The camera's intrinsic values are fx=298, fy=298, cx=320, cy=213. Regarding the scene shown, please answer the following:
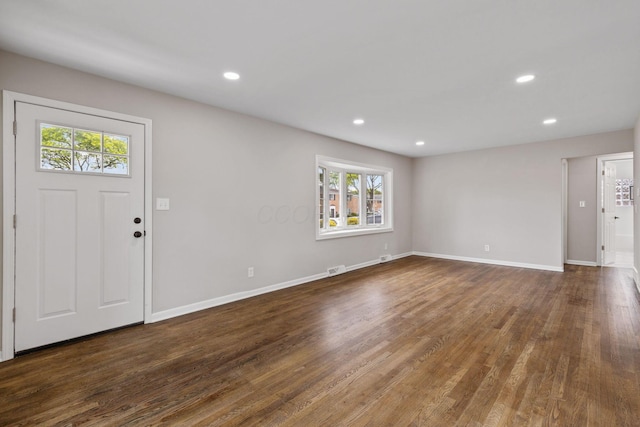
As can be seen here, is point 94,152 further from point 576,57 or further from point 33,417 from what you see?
point 576,57

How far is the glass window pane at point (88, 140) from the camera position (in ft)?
8.79

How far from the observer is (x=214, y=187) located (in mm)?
3590

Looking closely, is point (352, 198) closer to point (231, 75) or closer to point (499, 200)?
point (499, 200)

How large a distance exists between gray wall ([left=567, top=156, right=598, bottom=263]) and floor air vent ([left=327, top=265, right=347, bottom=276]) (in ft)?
15.6

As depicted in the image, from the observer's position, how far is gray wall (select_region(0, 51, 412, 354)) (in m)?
2.82

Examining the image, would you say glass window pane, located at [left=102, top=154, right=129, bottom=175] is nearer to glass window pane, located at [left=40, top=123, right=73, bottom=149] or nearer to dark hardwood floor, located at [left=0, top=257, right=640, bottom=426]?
glass window pane, located at [left=40, top=123, right=73, bottom=149]

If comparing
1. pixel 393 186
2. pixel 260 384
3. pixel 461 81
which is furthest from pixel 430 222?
pixel 260 384

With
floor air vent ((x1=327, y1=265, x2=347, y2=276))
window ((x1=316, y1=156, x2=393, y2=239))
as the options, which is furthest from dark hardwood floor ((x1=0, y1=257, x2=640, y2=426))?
window ((x1=316, y1=156, x2=393, y2=239))

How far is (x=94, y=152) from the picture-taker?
9.08 ft

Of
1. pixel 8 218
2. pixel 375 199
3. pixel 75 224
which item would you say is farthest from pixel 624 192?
pixel 8 218

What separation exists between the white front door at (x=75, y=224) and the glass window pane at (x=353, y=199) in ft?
12.4

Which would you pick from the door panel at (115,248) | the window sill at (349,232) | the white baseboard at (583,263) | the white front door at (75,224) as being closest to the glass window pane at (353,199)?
the window sill at (349,232)

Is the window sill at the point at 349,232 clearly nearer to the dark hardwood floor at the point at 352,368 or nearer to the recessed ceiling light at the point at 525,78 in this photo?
the dark hardwood floor at the point at 352,368

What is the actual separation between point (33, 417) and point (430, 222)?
22.4 ft
